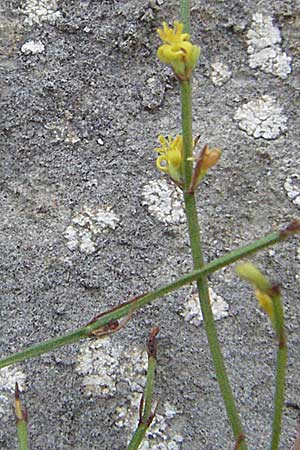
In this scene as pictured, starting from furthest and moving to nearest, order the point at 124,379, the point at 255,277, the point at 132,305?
the point at 124,379
the point at 132,305
the point at 255,277

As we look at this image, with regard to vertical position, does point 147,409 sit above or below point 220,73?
below

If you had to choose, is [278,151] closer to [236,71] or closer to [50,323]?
[236,71]

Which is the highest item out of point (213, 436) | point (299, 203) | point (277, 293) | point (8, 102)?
point (8, 102)

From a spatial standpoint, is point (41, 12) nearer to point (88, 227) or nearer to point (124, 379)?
point (88, 227)

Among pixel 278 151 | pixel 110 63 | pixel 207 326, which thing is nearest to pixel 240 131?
pixel 278 151

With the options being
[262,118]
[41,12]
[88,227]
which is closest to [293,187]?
[262,118]

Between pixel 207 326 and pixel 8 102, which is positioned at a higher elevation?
pixel 8 102
